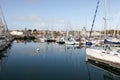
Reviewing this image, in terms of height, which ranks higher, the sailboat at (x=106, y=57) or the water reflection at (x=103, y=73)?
the sailboat at (x=106, y=57)

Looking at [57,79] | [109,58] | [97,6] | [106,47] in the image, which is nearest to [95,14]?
[97,6]

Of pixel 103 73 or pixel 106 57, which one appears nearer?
pixel 103 73

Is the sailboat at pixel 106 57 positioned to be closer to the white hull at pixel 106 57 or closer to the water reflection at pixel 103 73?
the white hull at pixel 106 57

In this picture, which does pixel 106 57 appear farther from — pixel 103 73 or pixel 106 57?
pixel 103 73

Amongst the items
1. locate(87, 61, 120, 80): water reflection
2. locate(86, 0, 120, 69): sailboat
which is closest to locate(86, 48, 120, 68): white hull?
locate(86, 0, 120, 69): sailboat

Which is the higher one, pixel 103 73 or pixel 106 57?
pixel 106 57

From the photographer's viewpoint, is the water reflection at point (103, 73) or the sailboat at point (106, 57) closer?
the water reflection at point (103, 73)

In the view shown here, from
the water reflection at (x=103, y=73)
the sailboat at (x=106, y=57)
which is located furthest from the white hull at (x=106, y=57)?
the water reflection at (x=103, y=73)

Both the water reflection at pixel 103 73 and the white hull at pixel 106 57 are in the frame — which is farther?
the white hull at pixel 106 57

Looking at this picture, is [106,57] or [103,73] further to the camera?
[106,57]

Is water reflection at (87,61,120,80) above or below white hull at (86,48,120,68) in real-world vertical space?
below

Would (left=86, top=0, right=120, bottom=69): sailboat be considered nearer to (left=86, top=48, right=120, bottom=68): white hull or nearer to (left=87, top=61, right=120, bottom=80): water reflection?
(left=86, top=48, right=120, bottom=68): white hull

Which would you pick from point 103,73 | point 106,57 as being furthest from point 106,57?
point 103,73

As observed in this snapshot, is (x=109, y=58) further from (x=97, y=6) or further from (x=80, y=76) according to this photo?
(x=97, y=6)
